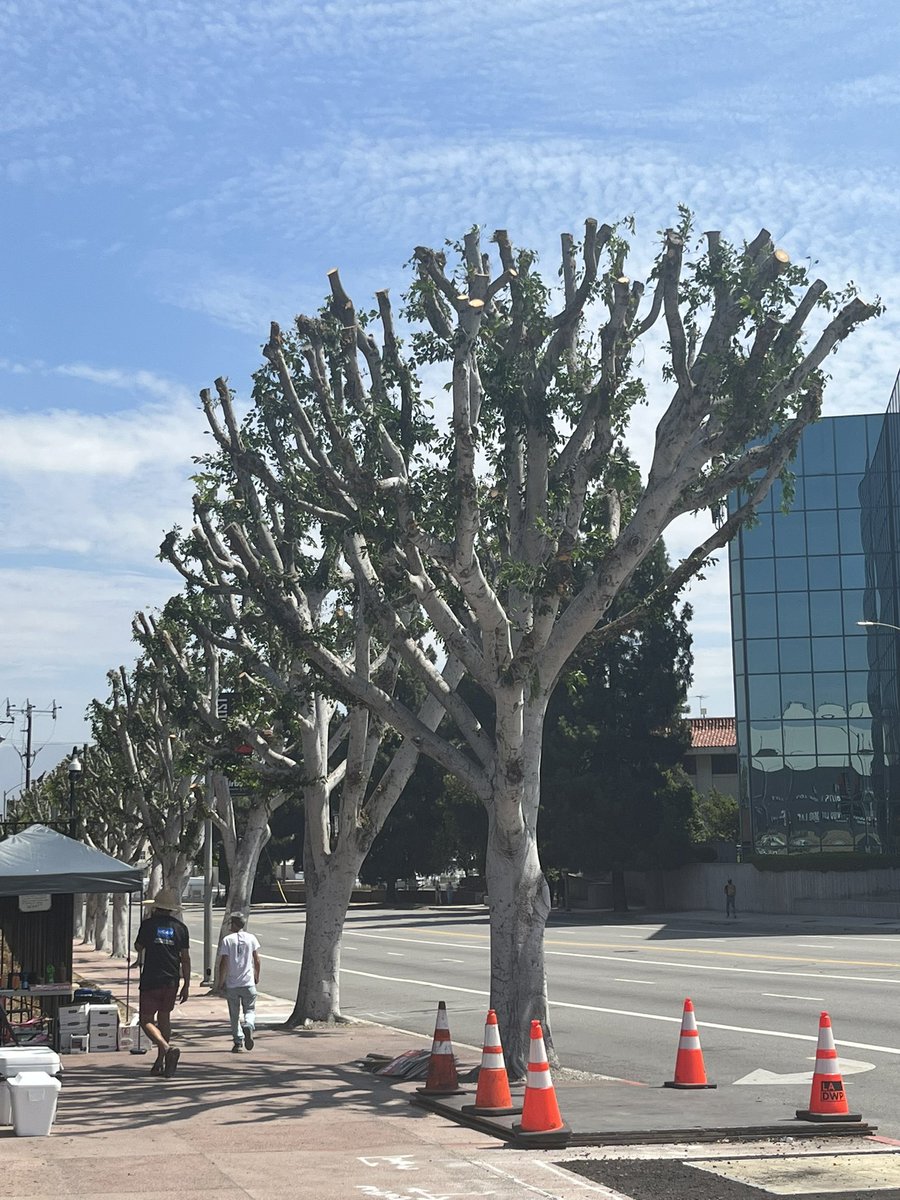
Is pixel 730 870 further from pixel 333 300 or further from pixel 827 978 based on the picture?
pixel 333 300

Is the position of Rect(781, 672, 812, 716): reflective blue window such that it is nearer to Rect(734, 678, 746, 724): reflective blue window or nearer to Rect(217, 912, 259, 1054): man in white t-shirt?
Rect(734, 678, 746, 724): reflective blue window

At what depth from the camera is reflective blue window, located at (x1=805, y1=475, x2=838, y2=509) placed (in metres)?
60.8

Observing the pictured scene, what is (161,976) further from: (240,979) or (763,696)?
(763,696)

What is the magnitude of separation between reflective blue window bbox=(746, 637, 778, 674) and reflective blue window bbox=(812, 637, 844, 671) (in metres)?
1.57

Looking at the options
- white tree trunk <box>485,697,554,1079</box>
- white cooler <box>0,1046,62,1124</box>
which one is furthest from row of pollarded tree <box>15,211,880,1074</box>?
white cooler <box>0,1046,62,1124</box>

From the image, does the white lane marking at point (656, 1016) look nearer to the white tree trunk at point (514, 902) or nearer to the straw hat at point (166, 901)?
the white tree trunk at point (514, 902)

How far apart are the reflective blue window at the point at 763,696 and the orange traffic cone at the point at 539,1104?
51180 mm

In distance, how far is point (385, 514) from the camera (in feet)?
46.6

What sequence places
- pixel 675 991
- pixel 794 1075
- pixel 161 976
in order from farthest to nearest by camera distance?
pixel 675 991 < pixel 161 976 < pixel 794 1075

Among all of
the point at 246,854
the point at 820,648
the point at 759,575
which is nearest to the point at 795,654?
the point at 820,648

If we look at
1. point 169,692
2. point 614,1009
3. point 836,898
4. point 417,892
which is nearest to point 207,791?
point 169,692

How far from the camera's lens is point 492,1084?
11547 mm

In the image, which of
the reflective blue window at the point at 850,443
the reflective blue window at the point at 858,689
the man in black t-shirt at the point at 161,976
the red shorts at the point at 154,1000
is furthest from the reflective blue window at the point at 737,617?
the red shorts at the point at 154,1000

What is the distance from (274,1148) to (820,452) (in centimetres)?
5434
